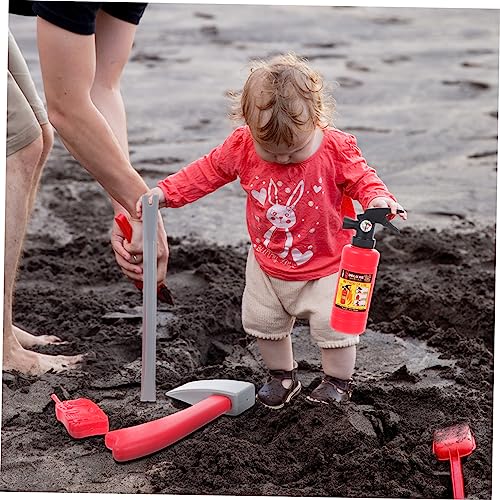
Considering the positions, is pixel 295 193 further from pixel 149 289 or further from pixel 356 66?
pixel 356 66

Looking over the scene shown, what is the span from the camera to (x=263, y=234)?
3.40 m

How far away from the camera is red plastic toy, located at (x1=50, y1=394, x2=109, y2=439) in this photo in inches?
131

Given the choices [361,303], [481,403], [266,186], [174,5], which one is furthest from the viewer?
[174,5]

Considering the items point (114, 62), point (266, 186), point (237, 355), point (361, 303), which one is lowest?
point (237, 355)

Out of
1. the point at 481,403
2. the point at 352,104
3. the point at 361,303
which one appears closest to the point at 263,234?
the point at 361,303

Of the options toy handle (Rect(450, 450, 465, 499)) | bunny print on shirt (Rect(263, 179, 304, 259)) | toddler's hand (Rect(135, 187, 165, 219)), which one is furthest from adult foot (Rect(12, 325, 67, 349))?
toy handle (Rect(450, 450, 465, 499))

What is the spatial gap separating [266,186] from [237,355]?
925 millimetres

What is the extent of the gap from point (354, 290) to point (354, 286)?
0.04 ft

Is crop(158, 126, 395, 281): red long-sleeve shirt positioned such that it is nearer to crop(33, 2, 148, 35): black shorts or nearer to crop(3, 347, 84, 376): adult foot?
crop(33, 2, 148, 35): black shorts

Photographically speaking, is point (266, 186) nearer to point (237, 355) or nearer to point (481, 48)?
point (237, 355)

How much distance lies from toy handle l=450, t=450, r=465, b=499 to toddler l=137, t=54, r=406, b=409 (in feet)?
1.63

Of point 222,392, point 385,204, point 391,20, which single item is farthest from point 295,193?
point 391,20

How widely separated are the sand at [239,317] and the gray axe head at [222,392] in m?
0.05

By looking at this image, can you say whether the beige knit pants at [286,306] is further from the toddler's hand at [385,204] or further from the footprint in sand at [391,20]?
the footprint in sand at [391,20]
